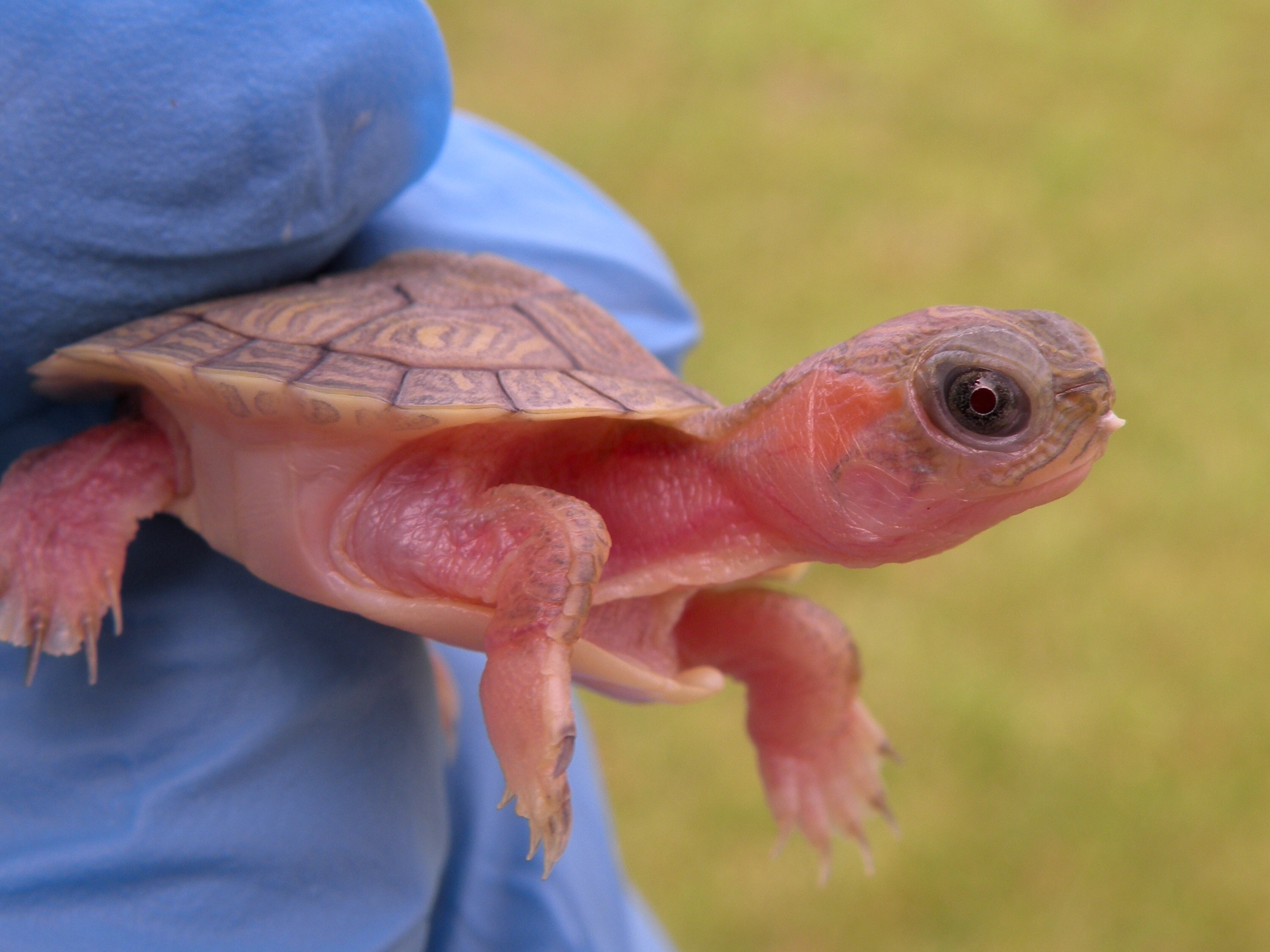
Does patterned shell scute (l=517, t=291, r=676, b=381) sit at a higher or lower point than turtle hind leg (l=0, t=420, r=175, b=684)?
higher

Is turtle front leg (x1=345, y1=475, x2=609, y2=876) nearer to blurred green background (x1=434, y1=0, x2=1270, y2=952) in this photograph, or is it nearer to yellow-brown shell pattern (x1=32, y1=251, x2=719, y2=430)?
yellow-brown shell pattern (x1=32, y1=251, x2=719, y2=430)

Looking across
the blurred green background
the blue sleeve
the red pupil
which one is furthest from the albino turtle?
the blurred green background

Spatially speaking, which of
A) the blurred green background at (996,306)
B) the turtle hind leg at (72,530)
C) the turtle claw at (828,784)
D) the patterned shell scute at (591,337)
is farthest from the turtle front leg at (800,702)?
the blurred green background at (996,306)

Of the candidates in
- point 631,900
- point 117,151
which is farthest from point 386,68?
point 631,900

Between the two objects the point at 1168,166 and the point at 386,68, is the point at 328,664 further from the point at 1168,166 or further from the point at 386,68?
the point at 1168,166

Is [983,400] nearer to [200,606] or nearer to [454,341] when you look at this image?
[454,341]

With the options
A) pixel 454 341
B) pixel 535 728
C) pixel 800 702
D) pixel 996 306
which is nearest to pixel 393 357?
pixel 454 341
